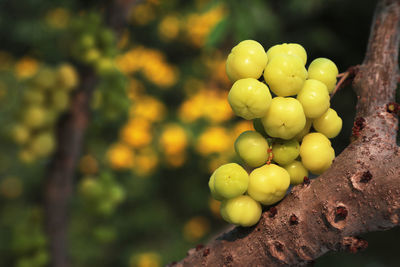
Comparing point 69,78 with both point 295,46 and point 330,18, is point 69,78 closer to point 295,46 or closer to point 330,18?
point 295,46

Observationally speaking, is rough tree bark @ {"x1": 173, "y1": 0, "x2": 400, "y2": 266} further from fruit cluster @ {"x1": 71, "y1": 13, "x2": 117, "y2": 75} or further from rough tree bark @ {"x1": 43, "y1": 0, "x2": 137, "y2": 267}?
rough tree bark @ {"x1": 43, "y1": 0, "x2": 137, "y2": 267}

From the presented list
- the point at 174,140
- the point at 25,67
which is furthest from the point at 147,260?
the point at 25,67

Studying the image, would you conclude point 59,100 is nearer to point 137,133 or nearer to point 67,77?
point 67,77

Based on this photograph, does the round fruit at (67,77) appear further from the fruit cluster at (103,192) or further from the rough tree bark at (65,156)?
the fruit cluster at (103,192)

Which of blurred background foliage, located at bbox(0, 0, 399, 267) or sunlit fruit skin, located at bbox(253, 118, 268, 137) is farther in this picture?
blurred background foliage, located at bbox(0, 0, 399, 267)

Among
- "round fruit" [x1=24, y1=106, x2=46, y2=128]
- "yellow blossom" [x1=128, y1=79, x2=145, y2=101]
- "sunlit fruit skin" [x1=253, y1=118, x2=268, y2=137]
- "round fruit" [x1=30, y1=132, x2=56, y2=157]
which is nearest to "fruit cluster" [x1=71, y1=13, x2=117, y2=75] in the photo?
"round fruit" [x1=24, y1=106, x2=46, y2=128]
